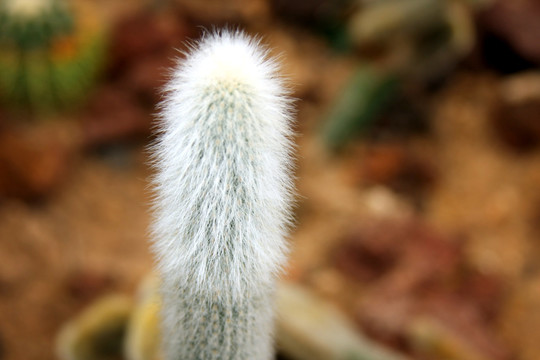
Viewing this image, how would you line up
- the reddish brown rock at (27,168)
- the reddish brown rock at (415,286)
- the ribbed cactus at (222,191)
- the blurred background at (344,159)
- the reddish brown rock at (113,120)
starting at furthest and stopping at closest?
the reddish brown rock at (113,120) < the reddish brown rock at (27,168) < the blurred background at (344,159) < the reddish brown rock at (415,286) < the ribbed cactus at (222,191)

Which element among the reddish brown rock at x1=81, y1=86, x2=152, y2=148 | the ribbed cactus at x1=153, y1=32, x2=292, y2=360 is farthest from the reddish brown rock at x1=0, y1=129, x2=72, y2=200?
the ribbed cactus at x1=153, y1=32, x2=292, y2=360

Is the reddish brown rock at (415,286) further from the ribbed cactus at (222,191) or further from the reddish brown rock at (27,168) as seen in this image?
the reddish brown rock at (27,168)

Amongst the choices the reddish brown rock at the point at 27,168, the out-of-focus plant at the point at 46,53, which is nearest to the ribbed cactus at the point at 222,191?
the reddish brown rock at the point at 27,168

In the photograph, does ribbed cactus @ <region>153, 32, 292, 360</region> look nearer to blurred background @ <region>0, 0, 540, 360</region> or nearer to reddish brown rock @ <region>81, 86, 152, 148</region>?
blurred background @ <region>0, 0, 540, 360</region>

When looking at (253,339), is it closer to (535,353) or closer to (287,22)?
(535,353)

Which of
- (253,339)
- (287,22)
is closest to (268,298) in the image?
(253,339)

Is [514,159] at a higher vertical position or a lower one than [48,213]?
higher
